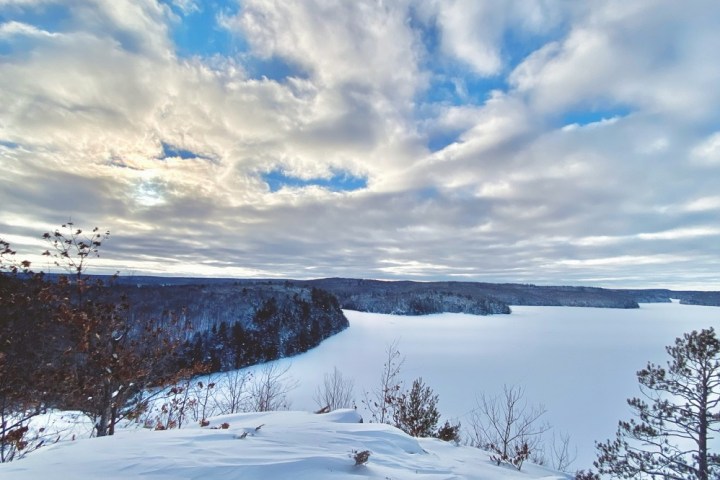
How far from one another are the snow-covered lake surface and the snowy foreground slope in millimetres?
16975

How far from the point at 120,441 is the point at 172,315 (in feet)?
15.4

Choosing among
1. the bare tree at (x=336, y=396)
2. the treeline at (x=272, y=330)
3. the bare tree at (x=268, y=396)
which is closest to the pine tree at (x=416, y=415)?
the bare tree at (x=336, y=396)

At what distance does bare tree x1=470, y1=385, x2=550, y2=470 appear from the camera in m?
8.83

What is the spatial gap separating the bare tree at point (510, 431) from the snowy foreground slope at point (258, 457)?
2.32 meters

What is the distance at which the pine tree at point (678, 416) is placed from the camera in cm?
808

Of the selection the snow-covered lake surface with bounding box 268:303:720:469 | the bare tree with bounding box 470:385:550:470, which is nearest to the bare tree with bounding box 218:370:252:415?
the bare tree with bounding box 470:385:550:470

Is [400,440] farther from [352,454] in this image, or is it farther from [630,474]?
[630,474]

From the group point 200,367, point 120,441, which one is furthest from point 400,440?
point 200,367

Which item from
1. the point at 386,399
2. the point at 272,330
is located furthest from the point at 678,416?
the point at 272,330

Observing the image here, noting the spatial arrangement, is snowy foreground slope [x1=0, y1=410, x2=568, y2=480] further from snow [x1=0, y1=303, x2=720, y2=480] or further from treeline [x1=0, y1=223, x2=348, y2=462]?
treeline [x1=0, y1=223, x2=348, y2=462]

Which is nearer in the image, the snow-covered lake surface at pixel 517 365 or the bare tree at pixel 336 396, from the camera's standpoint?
the bare tree at pixel 336 396

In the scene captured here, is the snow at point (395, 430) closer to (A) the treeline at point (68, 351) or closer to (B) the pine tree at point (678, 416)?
(A) the treeline at point (68, 351)

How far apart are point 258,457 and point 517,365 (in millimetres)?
54242

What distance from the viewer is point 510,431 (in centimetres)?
2972
